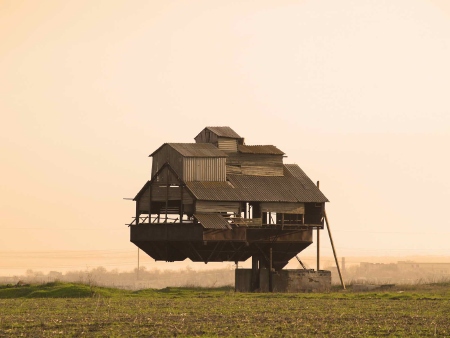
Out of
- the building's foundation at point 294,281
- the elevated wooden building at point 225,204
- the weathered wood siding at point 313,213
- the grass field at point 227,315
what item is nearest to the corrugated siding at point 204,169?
the elevated wooden building at point 225,204

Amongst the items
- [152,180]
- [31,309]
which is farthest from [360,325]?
[152,180]

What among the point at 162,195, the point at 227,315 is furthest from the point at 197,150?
the point at 227,315

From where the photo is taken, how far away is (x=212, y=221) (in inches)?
2606

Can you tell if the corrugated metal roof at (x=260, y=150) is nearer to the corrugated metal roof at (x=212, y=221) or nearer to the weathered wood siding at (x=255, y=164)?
the weathered wood siding at (x=255, y=164)

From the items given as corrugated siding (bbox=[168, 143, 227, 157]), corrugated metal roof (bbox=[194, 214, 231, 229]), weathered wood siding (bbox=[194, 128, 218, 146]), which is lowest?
corrugated metal roof (bbox=[194, 214, 231, 229])

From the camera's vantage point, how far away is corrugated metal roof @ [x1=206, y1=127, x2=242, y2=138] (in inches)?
2847

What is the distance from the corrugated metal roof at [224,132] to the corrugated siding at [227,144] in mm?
323

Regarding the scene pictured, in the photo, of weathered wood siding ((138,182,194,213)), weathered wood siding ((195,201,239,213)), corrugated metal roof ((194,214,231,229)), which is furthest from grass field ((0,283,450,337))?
weathered wood siding ((138,182,194,213))

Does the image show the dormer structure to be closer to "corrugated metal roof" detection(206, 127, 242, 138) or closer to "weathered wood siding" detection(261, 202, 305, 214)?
"corrugated metal roof" detection(206, 127, 242, 138)

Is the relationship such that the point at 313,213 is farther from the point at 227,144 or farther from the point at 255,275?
the point at 227,144

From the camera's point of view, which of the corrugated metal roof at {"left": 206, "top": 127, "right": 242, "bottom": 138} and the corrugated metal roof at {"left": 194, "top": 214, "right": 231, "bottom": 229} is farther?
the corrugated metal roof at {"left": 206, "top": 127, "right": 242, "bottom": 138}

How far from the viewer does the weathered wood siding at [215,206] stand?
6681 centimetres

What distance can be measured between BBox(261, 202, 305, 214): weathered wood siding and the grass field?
9157 millimetres

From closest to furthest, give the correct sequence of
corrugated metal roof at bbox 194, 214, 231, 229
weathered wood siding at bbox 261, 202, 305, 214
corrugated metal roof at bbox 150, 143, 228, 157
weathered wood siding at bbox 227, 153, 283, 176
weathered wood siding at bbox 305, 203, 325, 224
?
corrugated metal roof at bbox 194, 214, 231, 229, corrugated metal roof at bbox 150, 143, 228, 157, weathered wood siding at bbox 261, 202, 305, 214, weathered wood siding at bbox 227, 153, 283, 176, weathered wood siding at bbox 305, 203, 325, 224
